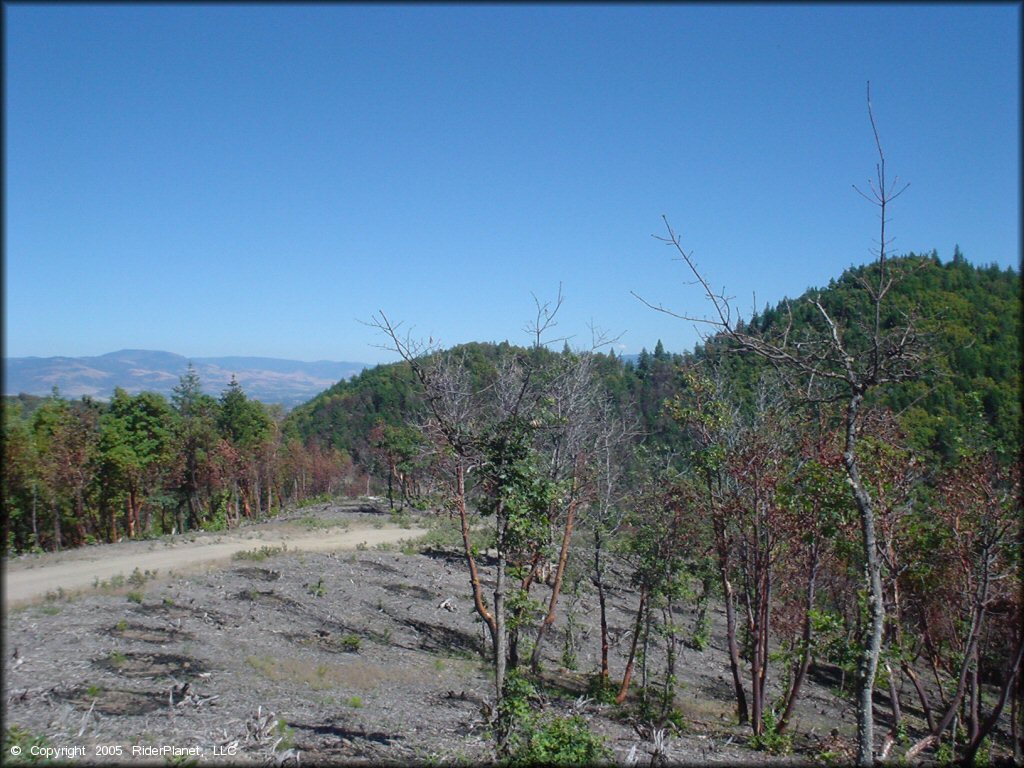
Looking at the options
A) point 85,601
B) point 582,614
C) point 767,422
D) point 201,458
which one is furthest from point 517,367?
point 201,458

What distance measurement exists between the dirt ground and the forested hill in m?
4.04

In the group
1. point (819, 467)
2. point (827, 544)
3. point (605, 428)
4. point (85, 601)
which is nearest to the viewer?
point (819, 467)

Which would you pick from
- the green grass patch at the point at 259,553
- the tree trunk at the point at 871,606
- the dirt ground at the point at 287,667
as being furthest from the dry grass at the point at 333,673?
the tree trunk at the point at 871,606

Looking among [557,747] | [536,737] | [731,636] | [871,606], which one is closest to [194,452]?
[731,636]

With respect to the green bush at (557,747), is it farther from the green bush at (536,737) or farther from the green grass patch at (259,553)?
the green grass patch at (259,553)

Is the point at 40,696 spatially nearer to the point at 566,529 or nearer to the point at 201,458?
the point at 566,529

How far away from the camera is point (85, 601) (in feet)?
39.8

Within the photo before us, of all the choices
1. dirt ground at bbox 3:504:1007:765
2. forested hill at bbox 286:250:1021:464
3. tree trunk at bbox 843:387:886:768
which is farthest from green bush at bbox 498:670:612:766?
forested hill at bbox 286:250:1021:464

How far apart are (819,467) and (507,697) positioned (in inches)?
145

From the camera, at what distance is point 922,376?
4.90 metres

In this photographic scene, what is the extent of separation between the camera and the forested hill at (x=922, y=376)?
18.2 feet

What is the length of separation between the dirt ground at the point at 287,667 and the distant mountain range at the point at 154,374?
3682 mm

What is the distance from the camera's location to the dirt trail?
45.0 feet

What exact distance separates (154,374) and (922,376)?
59927mm
